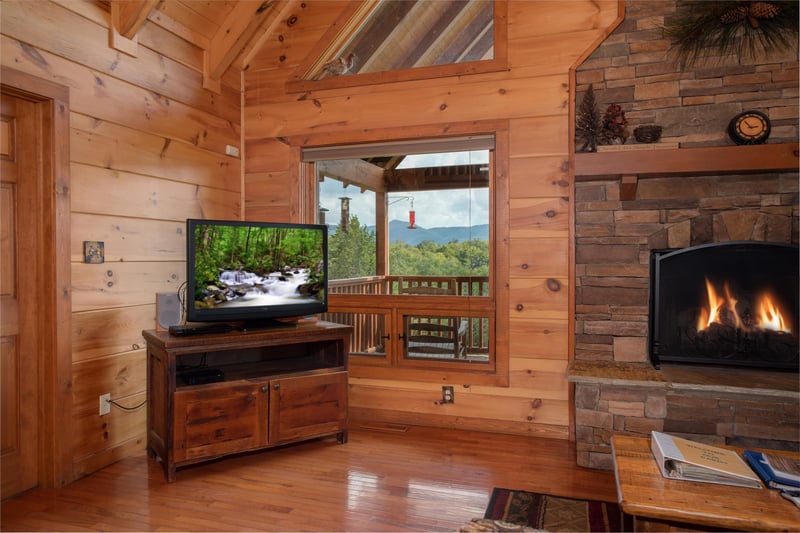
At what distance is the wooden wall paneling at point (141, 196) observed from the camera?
2766 millimetres

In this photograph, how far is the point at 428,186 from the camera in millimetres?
3629

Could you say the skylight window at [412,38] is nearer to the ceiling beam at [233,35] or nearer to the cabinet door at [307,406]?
the ceiling beam at [233,35]

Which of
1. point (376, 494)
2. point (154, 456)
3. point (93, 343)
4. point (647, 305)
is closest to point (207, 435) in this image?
point (154, 456)

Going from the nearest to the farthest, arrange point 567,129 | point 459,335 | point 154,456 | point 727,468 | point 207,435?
point 727,468 → point 207,435 → point 154,456 → point 567,129 → point 459,335

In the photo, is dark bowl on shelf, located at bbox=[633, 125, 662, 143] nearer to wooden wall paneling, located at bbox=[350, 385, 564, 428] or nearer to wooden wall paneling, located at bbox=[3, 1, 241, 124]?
wooden wall paneling, located at bbox=[350, 385, 564, 428]

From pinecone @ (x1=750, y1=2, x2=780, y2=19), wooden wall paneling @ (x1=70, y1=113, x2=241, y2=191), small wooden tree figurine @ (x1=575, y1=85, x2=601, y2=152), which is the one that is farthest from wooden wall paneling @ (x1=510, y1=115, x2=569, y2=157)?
wooden wall paneling @ (x1=70, y1=113, x2=241, y2=191)

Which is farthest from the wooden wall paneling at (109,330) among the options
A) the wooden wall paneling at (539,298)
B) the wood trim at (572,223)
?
the wood trim at (572,223)

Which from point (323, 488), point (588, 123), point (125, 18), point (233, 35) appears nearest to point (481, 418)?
point (323, 488)

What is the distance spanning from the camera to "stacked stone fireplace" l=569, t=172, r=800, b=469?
269 centimetres

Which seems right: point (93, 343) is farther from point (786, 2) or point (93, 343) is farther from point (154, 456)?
point (786, 2)

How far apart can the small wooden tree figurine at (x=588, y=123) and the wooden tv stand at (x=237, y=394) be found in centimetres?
182

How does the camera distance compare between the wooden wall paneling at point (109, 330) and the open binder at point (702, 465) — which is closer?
the open binder at point (702, 465)

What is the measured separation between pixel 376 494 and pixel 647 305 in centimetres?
188

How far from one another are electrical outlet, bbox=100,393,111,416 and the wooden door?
A: 310 millimetres
